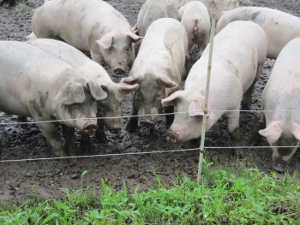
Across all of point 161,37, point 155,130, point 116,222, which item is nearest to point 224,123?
point 155,130

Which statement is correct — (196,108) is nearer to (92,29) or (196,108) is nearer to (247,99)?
(247,99)

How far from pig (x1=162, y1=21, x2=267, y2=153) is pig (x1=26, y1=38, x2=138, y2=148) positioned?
19.7 inches

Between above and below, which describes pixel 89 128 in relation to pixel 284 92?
below

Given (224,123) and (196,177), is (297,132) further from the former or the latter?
(224,123)

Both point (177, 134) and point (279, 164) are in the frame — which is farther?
point (279, 164)

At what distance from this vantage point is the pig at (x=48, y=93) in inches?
166

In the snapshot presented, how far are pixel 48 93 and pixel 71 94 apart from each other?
34 centimetres

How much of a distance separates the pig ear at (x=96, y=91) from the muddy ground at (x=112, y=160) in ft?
1.79

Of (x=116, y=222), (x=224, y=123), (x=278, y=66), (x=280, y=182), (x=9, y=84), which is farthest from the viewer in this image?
(x=224, y=123)

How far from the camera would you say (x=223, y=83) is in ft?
15.2

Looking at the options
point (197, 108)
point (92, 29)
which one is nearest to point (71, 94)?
point (197, 108)

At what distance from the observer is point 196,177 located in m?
4.41

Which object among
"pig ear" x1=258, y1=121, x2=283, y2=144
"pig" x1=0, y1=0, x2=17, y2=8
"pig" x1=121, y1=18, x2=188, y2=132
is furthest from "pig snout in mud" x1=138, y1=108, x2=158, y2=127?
"pig" x1=0, y1=0, x2=17, y2=8

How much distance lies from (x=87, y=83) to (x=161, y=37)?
1.65m
